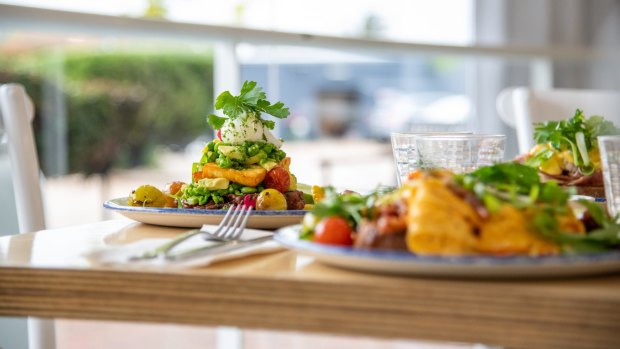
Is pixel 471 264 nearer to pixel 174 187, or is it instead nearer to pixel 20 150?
pixel 174 187

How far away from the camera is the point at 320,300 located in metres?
0.81

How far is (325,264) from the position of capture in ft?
3.01

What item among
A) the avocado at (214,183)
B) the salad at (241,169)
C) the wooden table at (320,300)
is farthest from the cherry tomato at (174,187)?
the wooden table at (320,300)

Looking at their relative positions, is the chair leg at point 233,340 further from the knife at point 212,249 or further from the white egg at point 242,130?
the knife at point 212,249

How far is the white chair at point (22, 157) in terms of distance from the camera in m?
1.67

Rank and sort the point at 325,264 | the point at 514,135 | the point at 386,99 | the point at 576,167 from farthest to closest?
the point at 386,99 < the point at 514,135 < the point at 576,167 < the point at 325,264

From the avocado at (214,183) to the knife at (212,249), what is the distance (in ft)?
0.73

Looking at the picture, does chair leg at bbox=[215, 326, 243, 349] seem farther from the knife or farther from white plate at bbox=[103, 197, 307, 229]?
the knife

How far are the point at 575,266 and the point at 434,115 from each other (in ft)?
21.5

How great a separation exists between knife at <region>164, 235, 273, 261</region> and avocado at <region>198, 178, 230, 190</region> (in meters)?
0.22

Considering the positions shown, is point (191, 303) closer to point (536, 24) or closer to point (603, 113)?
point (603, 113)

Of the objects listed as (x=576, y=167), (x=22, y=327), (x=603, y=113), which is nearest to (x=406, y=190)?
(x=576, y=167)

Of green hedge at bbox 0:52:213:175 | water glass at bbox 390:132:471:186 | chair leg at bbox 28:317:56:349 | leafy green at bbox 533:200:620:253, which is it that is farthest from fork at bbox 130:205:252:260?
green hedge at bbox 0:52:213:175

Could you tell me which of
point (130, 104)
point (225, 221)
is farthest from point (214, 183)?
point (130, 104)
